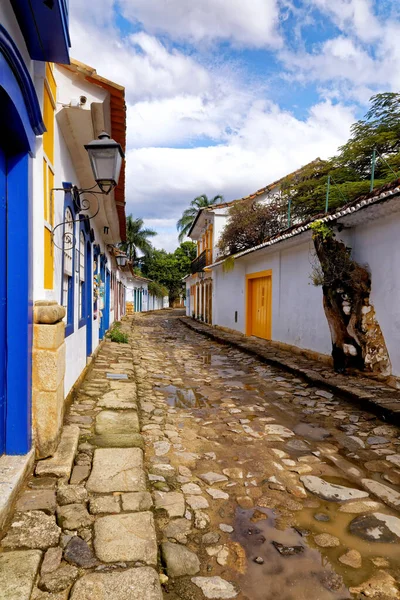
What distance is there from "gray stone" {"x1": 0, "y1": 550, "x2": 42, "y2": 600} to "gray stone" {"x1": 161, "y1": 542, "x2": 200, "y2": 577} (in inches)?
25.9

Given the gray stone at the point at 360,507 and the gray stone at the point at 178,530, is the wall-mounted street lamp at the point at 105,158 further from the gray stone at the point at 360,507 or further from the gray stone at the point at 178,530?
the gray stone at the point at 360,507

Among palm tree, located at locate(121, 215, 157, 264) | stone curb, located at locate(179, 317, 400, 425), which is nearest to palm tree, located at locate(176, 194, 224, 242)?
palm tree, located at locate(121, 215, 157, 264)

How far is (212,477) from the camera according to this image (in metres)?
3.17

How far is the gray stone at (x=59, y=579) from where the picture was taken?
6.02 ft

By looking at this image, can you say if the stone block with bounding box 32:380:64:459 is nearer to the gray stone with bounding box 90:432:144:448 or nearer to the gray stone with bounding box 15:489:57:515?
the gray stone with bounding box 15:489:57:515

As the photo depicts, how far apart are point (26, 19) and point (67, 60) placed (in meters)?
0.40

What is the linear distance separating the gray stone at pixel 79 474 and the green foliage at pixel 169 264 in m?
36.5

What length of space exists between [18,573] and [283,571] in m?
1.32

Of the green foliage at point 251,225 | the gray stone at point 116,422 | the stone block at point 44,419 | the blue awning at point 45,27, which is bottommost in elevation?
the gray stone at point 116,422

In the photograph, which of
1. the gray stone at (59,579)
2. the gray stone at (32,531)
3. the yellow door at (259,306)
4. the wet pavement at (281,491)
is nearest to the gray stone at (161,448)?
the wet pavement at (281,491)

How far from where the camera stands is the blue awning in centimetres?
246

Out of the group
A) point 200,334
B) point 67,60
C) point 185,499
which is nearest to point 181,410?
point 185,499

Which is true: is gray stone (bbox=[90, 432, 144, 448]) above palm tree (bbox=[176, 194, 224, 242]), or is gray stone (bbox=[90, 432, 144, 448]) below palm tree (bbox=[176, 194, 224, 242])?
below

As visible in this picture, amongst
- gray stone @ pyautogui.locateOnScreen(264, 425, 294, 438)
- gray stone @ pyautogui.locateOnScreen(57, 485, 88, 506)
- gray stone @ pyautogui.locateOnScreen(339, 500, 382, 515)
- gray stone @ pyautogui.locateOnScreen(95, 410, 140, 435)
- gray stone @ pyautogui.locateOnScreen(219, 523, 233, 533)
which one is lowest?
gray stone @ pyautogui.locateOnScreen(219, 523, 233, 533)
